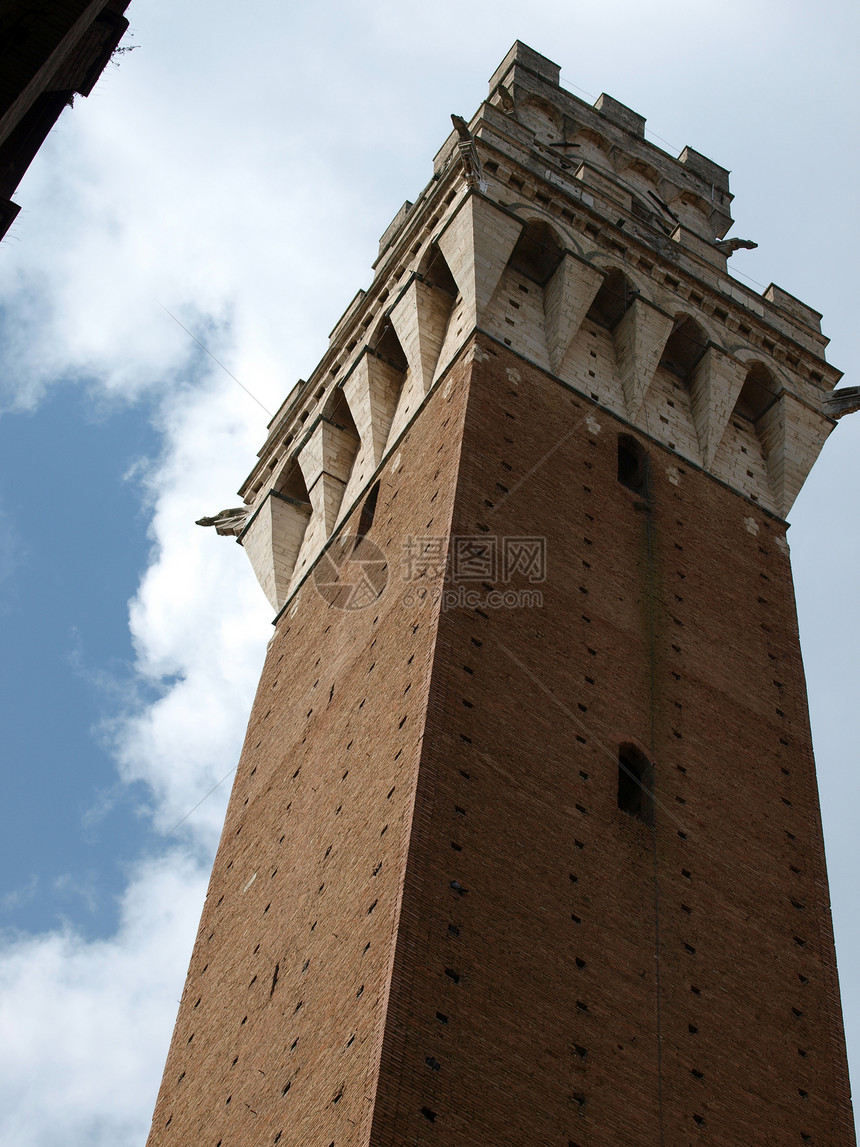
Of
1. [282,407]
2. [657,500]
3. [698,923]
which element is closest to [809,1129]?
[698,923]

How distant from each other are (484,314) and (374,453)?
6.61ft

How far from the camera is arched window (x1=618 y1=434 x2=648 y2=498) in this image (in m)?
17.0

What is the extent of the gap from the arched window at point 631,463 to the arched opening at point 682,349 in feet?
7.59

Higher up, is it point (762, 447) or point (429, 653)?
point (762, 447)

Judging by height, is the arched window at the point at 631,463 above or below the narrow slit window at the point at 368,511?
above

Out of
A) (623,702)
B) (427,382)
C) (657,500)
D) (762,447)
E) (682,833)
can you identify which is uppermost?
→ (762,447)

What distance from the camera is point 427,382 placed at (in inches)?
685

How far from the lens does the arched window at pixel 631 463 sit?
17.0 metres

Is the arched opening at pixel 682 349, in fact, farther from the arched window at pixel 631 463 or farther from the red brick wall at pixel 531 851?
the arched window at pixel 631 463

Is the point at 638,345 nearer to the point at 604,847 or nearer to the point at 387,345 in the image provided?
the point at 387,345

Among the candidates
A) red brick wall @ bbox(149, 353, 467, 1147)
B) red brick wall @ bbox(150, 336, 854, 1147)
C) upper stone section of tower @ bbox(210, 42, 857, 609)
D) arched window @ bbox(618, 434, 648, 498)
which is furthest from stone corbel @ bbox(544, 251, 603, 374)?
red brick wall @ bbox(149, 353, 467, 1147)

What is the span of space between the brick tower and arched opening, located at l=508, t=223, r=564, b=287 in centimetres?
8

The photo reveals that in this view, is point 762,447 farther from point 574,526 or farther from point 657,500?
point 574,526

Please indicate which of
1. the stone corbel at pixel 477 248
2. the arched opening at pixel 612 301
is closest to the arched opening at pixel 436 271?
the stone corbel at pixel 477 248
